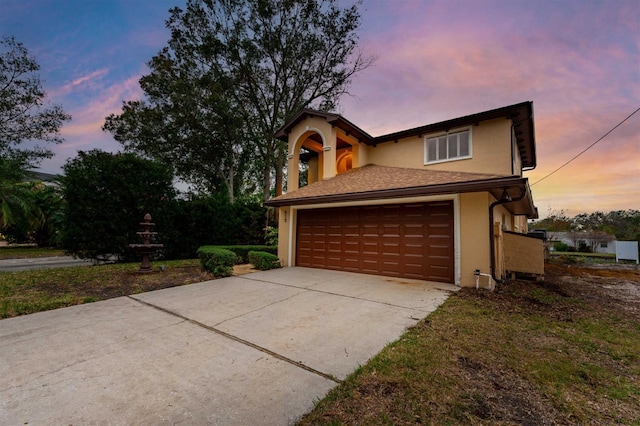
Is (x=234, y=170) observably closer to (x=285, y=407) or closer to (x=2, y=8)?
(x=2, y=8)

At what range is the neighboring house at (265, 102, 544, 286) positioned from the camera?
698cm

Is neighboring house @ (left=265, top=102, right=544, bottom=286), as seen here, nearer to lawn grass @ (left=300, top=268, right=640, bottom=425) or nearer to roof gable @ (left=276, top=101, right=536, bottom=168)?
roof gable @ (left=276, top=101, right=536, bottom=168)

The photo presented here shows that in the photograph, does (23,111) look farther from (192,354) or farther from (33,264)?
(192,354)

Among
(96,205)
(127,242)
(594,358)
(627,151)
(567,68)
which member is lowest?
(594,358)

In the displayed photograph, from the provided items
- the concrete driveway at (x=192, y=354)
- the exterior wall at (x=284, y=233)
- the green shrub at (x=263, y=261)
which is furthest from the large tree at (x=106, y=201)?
the concrete driveway at (x=192, y=354)

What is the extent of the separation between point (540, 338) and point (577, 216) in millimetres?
50744

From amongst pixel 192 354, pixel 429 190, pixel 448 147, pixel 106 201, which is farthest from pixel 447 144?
pixel 106 201

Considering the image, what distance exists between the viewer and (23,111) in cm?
1669

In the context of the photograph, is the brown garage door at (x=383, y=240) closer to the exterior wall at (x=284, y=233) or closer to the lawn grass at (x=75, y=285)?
the exterior wall at (x=284, y=233)

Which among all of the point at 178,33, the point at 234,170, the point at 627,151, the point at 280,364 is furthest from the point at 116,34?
the point at 627,151

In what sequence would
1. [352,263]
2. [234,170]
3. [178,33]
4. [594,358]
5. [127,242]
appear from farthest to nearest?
[234,170]
[178,33]
[127,242]
[352,263]
[594,358]

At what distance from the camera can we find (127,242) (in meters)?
10.7

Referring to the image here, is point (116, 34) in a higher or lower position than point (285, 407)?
higher

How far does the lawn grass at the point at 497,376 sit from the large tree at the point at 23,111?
25413 mm
